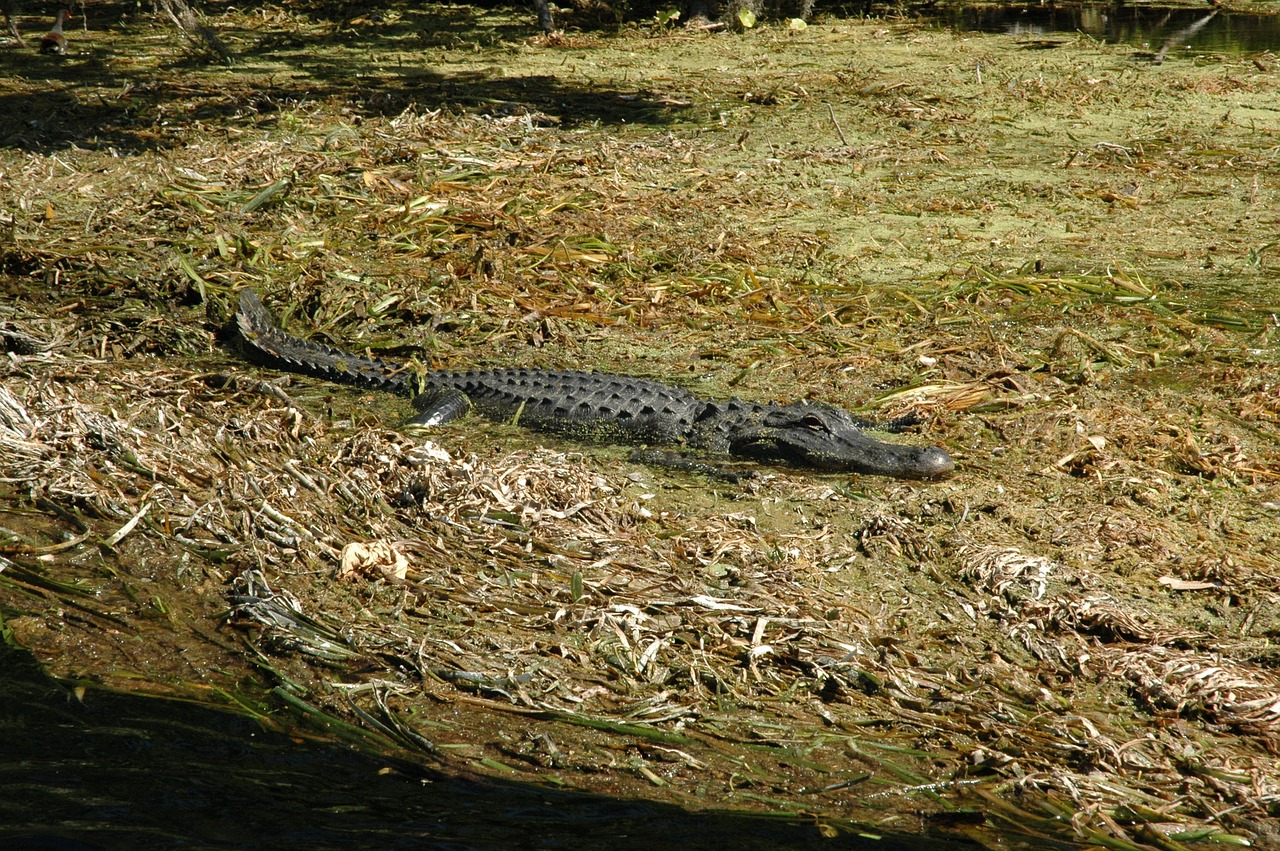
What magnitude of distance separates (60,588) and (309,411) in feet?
5.52

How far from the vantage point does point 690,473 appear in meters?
4.41

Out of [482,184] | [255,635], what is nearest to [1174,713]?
[255,635]

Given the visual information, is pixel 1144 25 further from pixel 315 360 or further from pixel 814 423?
pixel 315 360

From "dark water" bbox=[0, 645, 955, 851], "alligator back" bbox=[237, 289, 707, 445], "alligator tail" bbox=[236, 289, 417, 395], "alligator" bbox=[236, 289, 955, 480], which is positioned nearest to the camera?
"dark water" bbox=[0, 645, 955, 851]

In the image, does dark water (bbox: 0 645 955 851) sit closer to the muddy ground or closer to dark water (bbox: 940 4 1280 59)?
the muddy ground

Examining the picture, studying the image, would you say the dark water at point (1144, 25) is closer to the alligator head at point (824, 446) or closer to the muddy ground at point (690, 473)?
the muddy ground at point (690, 473)

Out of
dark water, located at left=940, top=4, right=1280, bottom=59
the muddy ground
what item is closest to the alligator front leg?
the muddy ground

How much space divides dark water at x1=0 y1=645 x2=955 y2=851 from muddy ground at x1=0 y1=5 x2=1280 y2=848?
108 mm

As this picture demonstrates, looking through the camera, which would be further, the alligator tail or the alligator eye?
the alligator tail

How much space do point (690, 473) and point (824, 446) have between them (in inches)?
21.8

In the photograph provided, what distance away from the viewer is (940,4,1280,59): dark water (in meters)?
12.0

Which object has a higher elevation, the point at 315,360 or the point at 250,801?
the point at 315,360

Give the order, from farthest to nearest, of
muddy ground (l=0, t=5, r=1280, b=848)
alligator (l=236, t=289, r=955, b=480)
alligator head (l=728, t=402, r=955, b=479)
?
alligator (l=236, t=289, r=955, b=480) → alligator head (l=728, t=402, r=955, b=479) → muddy ground (l=0, t=5, r=1280, b=848)

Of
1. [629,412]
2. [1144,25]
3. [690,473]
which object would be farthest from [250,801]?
[1144,25]
